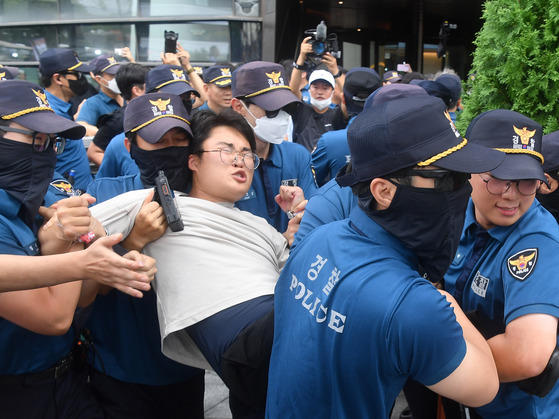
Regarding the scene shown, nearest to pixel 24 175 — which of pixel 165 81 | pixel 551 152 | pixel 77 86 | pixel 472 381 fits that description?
pixel 472 381

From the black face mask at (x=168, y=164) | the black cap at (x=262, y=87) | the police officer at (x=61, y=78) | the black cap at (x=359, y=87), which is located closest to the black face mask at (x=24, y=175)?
the black face mask at (x=168, y=164)

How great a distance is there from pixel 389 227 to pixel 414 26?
15299 mm

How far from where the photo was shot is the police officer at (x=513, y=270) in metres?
1.84

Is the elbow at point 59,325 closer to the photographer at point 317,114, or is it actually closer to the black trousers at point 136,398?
the black trousers at point 136,398

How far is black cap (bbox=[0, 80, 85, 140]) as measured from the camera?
222 centimetres

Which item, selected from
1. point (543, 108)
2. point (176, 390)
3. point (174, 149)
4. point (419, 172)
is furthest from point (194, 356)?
point (543, 108)

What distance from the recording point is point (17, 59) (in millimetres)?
13578

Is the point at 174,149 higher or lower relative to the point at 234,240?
higher

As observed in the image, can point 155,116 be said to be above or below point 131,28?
below

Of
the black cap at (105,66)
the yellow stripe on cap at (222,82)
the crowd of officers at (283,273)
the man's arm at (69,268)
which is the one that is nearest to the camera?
the crowd of officers at (283,273)

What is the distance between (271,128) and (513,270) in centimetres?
177

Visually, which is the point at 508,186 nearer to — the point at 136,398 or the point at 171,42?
the point at 136,398

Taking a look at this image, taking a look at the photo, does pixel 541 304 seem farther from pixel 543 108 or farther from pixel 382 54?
pixel 382 54

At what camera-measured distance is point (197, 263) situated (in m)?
2.11
